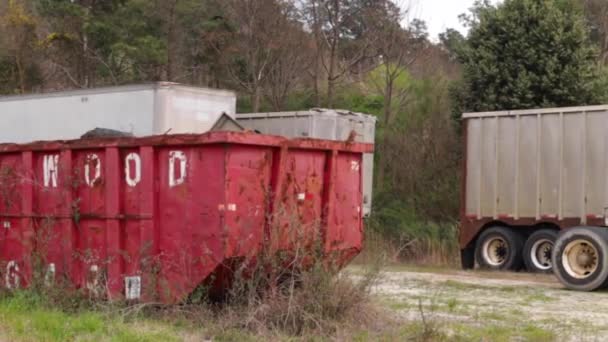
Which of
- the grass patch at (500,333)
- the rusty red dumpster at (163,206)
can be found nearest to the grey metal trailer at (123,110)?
the rusty red dumpster at (163,206)

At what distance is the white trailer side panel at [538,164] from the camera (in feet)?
54.3

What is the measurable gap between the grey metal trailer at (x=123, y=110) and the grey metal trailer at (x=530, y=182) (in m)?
5.50

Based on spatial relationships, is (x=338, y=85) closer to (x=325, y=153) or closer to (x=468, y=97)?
(x=468, y=97)

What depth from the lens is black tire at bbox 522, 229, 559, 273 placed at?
17625 mm

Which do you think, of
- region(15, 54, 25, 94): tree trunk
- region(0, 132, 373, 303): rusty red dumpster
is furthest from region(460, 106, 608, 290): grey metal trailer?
region(15, 54, 25, 94): tree trunk

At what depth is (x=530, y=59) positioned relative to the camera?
22781 millimetres

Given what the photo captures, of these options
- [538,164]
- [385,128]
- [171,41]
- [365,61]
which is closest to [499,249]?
[538,164]

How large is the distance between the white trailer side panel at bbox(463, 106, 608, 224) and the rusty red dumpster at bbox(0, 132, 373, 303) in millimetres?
7720

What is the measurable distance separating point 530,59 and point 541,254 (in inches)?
268

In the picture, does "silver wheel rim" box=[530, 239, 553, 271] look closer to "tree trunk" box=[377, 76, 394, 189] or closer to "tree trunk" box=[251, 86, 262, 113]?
"tree trunk" box=[377, 76, 394, 189]

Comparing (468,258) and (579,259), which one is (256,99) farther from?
(579,259)

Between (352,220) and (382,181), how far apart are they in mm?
17319

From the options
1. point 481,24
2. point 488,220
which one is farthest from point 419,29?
point 488,220

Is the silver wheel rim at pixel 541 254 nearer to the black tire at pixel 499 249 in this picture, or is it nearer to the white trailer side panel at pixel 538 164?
the black tire at pixel 499 249
